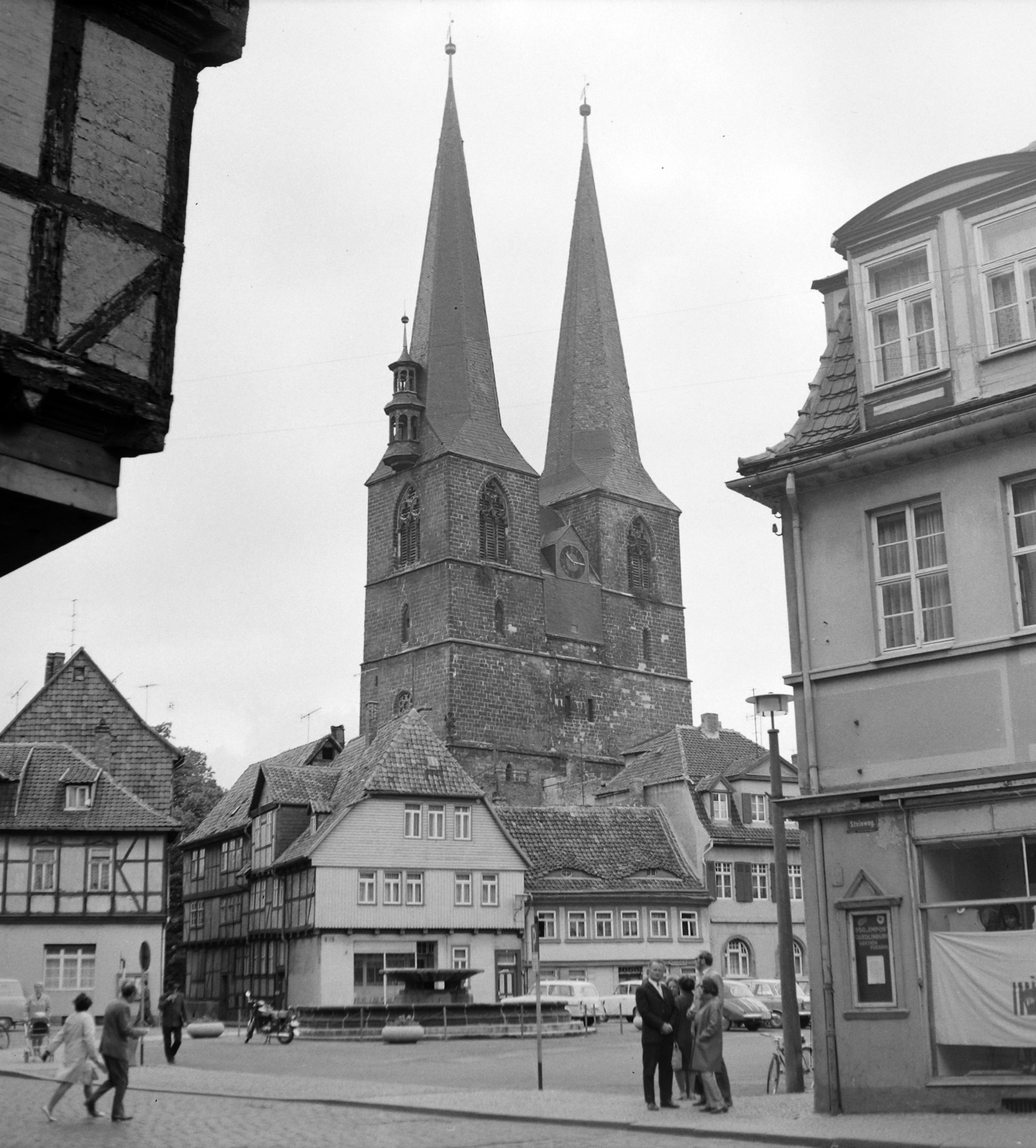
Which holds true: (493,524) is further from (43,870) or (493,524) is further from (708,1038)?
(708,1038)

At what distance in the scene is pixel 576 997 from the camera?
137 feet

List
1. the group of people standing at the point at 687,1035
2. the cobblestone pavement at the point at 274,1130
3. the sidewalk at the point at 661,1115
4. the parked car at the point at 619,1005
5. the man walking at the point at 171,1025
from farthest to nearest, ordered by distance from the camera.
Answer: the parked car at the point at 619,1005 → the man walking at the point at 171,1025 → the group of people standing at the point at 687,1035 → the cobblestone pavement at the point at 274,1130 → the sidewalk at the point at 661,1115

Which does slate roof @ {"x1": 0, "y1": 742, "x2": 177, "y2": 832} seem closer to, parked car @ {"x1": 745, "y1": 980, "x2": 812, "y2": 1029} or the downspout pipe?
parked car @ {"x1": 745, "y1": 980, "x2": 812, "y2": 1029}

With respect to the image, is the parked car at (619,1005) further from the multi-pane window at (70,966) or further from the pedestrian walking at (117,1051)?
the pedestrian walking at (117,1051)

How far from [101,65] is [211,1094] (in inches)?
537

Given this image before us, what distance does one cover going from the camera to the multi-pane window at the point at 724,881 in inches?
2137

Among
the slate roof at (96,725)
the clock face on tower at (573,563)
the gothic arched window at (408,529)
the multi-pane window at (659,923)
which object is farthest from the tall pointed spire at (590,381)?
the slate roof at (96,725)

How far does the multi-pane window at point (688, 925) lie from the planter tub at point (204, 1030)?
1751 centimetres

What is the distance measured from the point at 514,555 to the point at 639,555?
35.7 ft

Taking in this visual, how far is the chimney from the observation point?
1859 inches

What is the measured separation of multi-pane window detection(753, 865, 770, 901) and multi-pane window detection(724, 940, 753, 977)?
166cm

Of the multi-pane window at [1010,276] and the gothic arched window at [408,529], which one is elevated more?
the gothic arched window at [408,529]

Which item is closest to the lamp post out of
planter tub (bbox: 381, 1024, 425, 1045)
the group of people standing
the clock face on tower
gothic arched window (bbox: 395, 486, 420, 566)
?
the group of people standing

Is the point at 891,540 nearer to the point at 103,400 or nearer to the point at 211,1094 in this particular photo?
the point at 103,400
